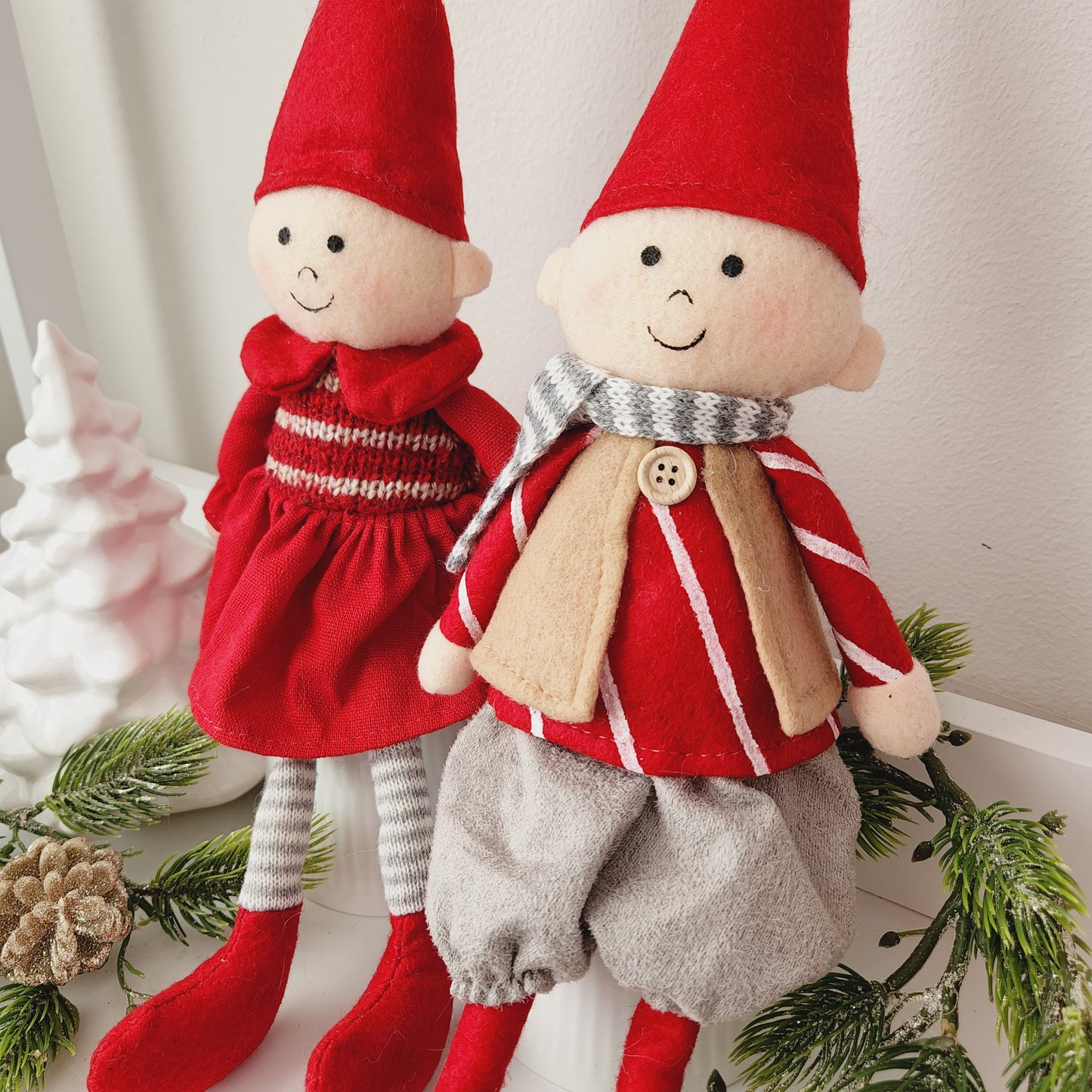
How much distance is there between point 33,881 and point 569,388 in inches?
16.6

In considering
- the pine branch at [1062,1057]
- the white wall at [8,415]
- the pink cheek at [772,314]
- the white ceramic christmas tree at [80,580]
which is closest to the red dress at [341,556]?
the white ceramic christmas tree at [80,580]

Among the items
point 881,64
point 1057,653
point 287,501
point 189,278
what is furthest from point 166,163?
point 1057,653

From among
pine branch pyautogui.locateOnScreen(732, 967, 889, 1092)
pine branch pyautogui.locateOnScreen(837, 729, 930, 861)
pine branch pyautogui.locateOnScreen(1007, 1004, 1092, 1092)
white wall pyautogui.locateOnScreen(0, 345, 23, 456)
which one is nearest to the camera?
pine branch pyautogui.locateOnScreen(1007, 1004, 1092, 1092)

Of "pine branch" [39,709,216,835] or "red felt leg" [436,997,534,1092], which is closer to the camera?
"red felt leg" [436,997,534,1092]

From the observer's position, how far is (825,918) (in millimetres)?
462

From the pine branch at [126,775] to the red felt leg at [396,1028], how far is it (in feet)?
0.56

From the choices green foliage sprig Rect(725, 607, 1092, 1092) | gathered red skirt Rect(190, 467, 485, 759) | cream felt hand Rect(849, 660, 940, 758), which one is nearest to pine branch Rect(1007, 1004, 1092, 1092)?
green foliage sprig Rect(725, 607, 1092, 1092)

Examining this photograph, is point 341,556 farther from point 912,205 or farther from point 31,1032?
point 912,205

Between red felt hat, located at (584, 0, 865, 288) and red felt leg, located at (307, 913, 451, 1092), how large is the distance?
0.43m

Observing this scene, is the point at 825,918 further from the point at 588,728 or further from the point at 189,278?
the point at 189,278

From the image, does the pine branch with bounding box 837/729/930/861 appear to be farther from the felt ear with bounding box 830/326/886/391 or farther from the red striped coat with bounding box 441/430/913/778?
the felt ear with bounding box 830/326/886/391

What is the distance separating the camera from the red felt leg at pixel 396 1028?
51 cm

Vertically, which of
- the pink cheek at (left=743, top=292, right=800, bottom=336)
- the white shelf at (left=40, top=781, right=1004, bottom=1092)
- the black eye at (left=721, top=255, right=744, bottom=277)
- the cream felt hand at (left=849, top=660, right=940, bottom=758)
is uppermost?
the black eye at (left=721, top=255, right=744, bottom=277)

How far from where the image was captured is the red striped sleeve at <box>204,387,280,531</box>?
65 centimetres
